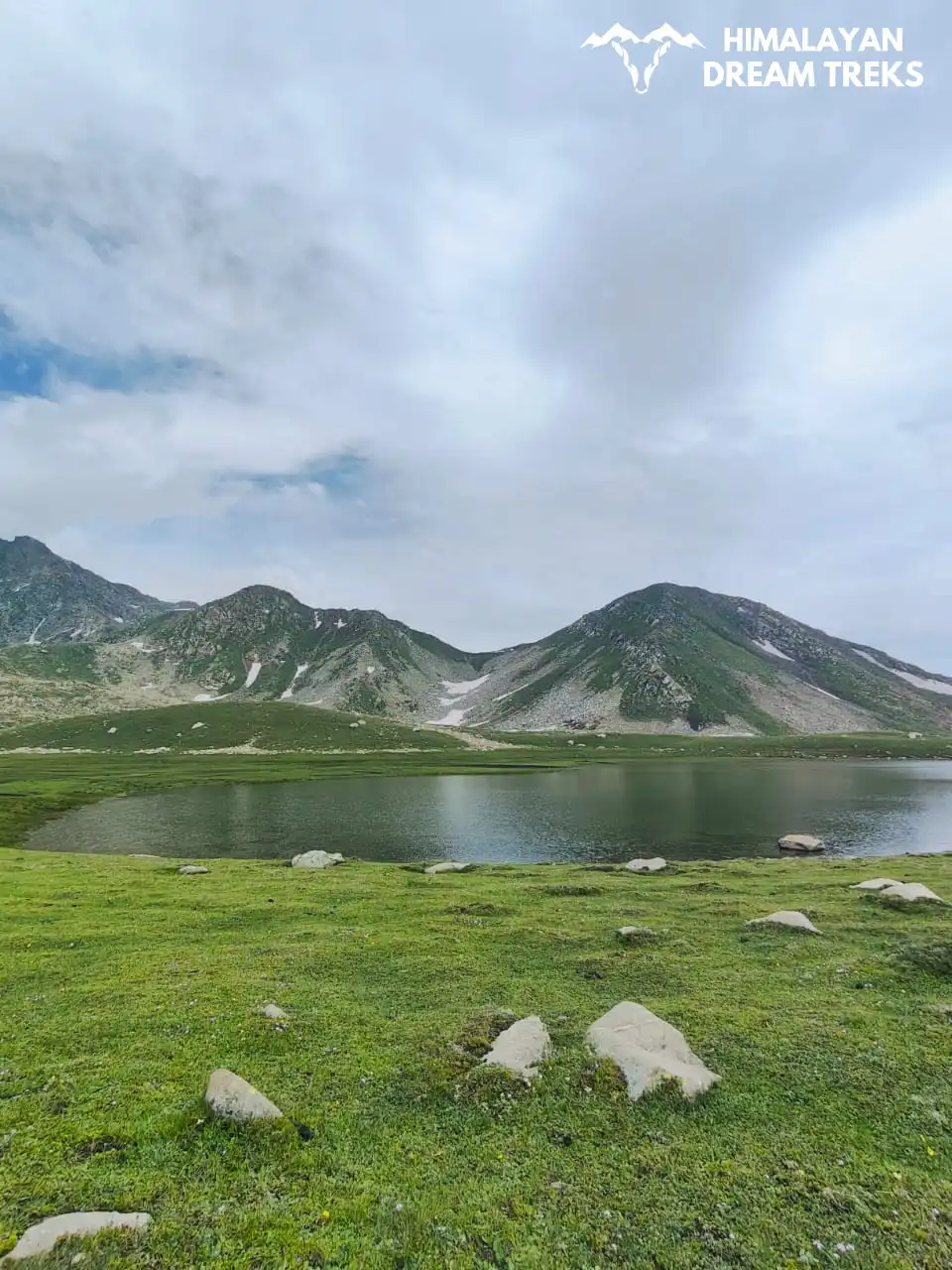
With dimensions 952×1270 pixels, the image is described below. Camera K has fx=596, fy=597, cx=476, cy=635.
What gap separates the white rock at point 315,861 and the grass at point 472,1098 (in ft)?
69.3

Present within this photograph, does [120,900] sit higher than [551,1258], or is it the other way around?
[551,1258]

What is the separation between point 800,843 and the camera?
63062 mm

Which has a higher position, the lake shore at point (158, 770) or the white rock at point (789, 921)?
the white rock at point (789, 921)

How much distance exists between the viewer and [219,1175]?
1025 centimetres

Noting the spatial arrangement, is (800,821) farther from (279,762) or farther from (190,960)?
(279,762)

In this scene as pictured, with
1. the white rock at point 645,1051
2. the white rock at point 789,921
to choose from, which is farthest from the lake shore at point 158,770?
the white rock at point 789,921

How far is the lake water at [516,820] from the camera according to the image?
6538 cm

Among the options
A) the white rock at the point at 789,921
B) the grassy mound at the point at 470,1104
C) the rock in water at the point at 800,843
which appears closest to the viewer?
the grassy mound at the point at 470,1104

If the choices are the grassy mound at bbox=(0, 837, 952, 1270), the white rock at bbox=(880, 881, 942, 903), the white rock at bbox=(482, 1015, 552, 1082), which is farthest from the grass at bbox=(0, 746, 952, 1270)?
the white rock at bbox=(880, 881, 942, 903)

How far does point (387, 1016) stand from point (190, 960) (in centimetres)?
889

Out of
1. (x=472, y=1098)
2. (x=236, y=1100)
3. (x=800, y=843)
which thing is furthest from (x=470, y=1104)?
(x=800, y=843)

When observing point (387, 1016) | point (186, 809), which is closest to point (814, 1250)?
point (387, 1016)

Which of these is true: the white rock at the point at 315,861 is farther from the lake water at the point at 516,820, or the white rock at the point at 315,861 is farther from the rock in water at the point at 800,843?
the rock in water at the point at 800,843

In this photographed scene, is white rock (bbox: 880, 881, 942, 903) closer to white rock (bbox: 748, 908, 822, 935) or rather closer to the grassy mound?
the grassy mound
